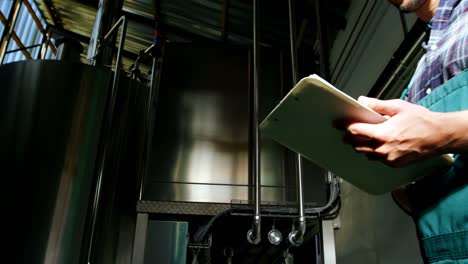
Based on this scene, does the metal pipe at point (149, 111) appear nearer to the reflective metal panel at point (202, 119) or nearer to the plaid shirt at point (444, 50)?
the reflective metal panel at point (202, 119)

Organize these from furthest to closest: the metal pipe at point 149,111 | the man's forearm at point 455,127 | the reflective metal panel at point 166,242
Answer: the metal pipe at point 149,111
the reflective metal panel at point 166,242
the man's forearm at point 455,127

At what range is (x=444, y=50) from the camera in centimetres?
63

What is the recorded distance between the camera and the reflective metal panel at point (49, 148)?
1.39 metres

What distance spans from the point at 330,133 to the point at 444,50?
0.24 meters

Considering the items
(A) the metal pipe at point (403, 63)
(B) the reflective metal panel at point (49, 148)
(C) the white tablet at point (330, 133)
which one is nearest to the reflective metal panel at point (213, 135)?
(B) the reflective metal panel at point (49, 148)

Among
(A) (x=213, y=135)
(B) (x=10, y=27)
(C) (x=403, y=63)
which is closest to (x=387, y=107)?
(C) (x=403, y=63)

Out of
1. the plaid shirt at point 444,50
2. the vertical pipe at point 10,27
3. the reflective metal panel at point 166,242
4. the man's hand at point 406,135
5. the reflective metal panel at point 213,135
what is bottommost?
the reflective metal panel at point 166,242

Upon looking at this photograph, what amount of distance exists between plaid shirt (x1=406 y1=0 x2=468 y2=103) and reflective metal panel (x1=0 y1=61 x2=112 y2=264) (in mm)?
1256

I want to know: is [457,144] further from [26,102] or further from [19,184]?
[26,102]

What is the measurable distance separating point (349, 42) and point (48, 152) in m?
2.11

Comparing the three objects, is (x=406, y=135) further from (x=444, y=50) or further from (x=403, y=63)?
(x=403, y=63)

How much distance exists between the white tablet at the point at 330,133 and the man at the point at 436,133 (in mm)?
24

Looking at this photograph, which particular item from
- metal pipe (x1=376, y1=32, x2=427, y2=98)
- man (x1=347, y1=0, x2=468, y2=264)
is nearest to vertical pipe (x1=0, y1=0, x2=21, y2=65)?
metal pipe (x1=376, y1=32, x2=427, y2=98)

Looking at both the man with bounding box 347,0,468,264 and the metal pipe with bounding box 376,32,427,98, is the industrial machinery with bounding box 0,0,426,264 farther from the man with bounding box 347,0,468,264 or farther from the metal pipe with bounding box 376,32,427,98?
the man with bounding box 347,0,468,264
